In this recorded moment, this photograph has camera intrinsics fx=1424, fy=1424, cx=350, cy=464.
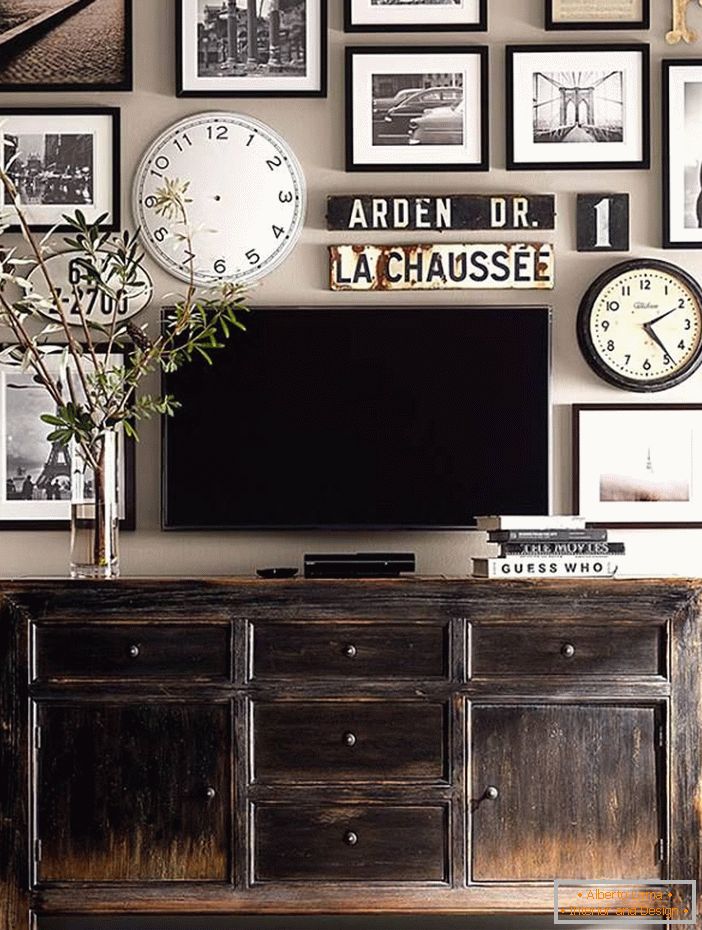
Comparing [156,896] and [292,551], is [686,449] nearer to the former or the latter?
[292,551]

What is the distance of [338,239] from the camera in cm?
384

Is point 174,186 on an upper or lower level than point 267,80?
lower

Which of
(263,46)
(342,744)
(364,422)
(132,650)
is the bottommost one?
(342,744)

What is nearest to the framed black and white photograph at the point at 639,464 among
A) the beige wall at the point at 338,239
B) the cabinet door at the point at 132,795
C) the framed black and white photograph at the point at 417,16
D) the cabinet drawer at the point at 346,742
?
the beige wall at the point at 338,239

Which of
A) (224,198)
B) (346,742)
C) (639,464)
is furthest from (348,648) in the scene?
(224,198)

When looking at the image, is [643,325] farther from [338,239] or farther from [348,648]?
[348,648]

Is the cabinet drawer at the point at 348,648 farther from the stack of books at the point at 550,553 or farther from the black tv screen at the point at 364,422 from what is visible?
the black tv screen at the point at 364,422

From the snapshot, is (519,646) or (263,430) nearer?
(519,646)

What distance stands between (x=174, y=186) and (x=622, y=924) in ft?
7.34

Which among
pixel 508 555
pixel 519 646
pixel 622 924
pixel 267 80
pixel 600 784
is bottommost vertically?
pixel 622 924

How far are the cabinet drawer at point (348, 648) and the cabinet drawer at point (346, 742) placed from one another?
0.24 feet

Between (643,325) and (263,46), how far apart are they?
50.0 inches

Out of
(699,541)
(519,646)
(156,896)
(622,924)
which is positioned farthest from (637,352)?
(156,896)

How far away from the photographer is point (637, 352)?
151 inches
